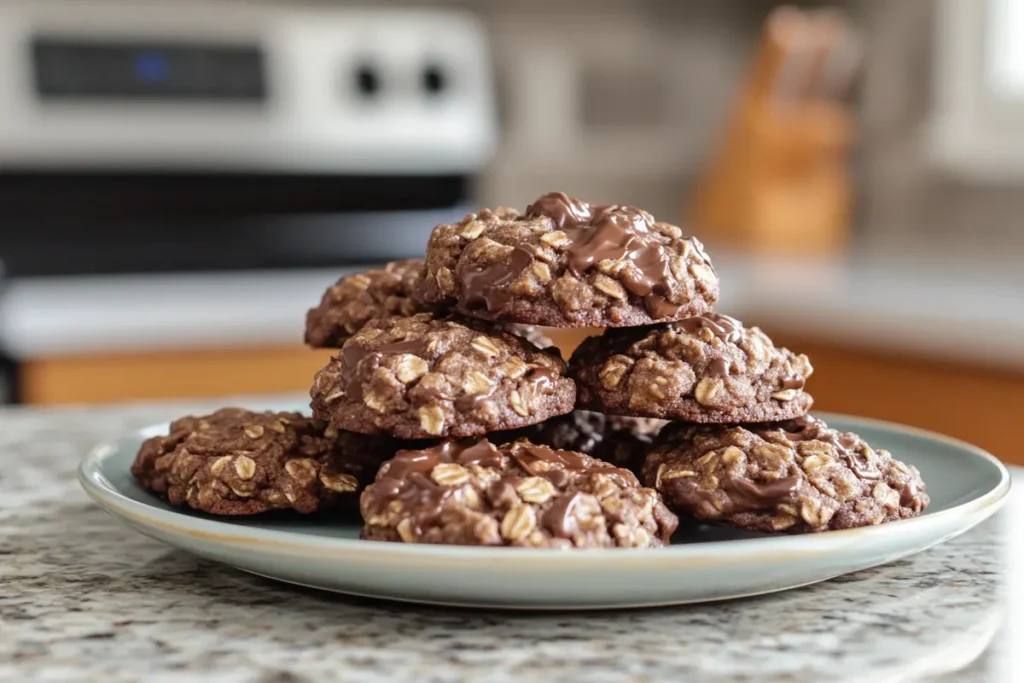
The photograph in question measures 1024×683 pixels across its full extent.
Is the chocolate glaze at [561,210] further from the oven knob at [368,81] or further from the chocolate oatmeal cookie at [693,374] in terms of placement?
the oven knob at [368,81]

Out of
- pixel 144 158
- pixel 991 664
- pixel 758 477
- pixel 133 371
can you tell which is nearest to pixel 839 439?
pixel 758 477

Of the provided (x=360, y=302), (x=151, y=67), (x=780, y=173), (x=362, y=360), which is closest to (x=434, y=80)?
(x=151, y=67)

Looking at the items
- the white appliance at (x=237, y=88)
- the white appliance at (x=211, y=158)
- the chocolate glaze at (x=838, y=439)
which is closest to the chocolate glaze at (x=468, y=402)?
the chocolate glaze at (x=838, y=439)

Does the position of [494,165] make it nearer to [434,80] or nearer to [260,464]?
[434,80]

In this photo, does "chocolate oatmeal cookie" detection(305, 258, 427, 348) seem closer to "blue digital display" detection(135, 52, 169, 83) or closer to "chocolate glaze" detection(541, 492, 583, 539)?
"chocolate glaze" detection(541, 492, 583, 539)

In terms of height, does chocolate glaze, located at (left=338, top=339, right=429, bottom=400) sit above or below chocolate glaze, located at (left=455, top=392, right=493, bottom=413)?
above

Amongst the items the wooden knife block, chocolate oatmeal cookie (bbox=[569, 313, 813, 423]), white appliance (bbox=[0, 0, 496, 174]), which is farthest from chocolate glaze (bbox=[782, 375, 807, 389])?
the wooden knife block

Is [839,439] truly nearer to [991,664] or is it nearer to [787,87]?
[991,664]
